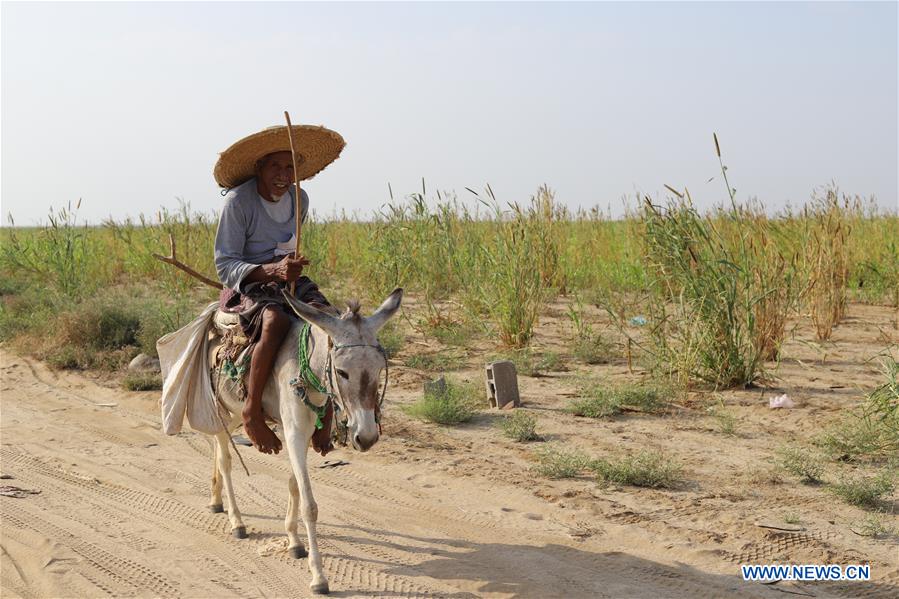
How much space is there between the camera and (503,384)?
760cm

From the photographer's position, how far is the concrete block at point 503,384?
756cm

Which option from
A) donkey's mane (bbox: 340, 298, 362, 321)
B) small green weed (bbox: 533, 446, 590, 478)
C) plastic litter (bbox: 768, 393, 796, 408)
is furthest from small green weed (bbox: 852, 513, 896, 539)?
donkey's mane (bbox: 340, 298, 362, 321)

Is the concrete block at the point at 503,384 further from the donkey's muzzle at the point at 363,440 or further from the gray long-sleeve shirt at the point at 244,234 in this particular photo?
the donkey's muzzle at the point at 363,440

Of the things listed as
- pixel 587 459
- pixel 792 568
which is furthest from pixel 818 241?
pixel 792 568

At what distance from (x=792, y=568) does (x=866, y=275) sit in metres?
9.67

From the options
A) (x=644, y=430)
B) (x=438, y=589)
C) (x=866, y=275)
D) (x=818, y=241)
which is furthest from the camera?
(x=866, y=275)

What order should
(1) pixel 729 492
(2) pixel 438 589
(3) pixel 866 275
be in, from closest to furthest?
(2) pixel 438 589, (1) pixel 729 492, (3) pixel 866 275

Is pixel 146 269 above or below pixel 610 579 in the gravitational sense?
above

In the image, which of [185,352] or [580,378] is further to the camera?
[580,378]

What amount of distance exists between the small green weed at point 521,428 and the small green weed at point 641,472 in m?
0.90

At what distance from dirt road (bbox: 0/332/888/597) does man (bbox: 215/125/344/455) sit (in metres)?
0.71

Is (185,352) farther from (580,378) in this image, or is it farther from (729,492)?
(580,378)

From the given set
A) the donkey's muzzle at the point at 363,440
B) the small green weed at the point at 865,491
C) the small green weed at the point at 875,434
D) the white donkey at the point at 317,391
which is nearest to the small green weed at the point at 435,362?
the small green weed at the point at 875,434

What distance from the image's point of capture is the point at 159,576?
14.4ft
